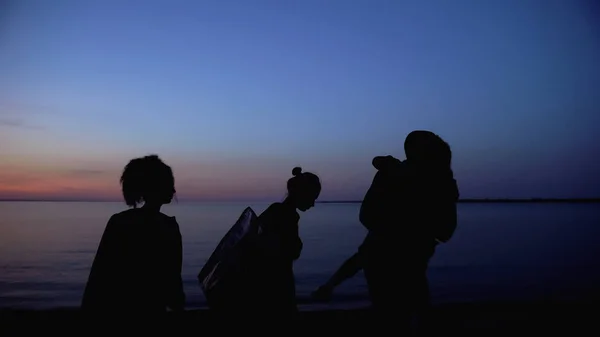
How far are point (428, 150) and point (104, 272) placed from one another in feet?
6.82

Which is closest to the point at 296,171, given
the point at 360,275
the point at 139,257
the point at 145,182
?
the point at 145,182

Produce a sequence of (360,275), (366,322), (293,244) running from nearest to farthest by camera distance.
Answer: (293,244) → (366,322) → (360,275)

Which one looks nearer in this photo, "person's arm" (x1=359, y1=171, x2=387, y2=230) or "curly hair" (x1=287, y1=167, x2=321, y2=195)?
"person's arm" (x1=359, y1=171, x2=387, y2=230)

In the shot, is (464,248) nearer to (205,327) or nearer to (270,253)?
(205,327)

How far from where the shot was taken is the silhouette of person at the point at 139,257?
255 cm

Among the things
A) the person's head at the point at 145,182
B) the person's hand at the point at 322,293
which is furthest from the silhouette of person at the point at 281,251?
the person's head at the point at 145,182

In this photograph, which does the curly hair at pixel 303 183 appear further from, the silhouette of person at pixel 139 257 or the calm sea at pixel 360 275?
the calm sea at pixel 360 275

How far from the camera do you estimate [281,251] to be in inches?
105

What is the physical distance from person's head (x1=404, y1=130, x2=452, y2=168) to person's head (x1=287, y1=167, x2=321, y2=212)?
0.70 metres

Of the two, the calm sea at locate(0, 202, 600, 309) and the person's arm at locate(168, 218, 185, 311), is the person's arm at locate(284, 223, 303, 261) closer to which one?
the person's arm at locate(168, 218, 185, 311)

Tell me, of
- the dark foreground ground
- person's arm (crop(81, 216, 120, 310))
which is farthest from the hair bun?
the dark foreground ground

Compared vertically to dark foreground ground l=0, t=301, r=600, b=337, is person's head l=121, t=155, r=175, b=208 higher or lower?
higher

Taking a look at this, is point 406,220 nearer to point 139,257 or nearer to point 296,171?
point 296,171

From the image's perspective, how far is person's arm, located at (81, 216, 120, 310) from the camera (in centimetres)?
253
